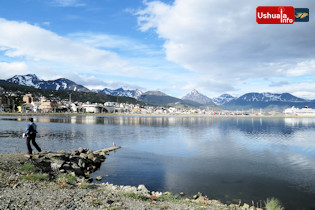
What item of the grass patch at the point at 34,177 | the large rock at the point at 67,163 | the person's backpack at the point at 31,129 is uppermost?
the person's backpack at the point at 31,129

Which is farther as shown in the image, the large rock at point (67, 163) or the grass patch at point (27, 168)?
the large rock at point (67, 163)

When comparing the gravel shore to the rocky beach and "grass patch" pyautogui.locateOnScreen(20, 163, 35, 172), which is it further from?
"grass patch" pyautogui.locateOnScreen(20, 163, 35, 172)

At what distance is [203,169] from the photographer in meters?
29.2

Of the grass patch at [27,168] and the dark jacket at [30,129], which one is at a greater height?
the dark jacket at [30,129]

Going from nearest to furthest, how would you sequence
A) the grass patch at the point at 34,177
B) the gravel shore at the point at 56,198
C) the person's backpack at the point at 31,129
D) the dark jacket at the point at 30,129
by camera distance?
1. the gravel shore at the point at 56,198
2. the grass patch at the point at 34,177
3. the dark jacket at the point at 30,129
4. the person's backpack at the point at 31,129

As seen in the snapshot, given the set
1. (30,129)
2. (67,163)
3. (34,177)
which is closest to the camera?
(34,177)

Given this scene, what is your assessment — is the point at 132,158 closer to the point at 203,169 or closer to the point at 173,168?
the point at 173,168

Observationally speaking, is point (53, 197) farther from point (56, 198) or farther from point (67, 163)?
point (67, 163)

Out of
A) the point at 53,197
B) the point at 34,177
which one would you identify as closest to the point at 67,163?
the point at 34,177

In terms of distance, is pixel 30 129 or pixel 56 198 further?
pixel 30 129

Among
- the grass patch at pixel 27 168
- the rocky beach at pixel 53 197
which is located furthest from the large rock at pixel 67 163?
the rocky beach at pixel 53 197

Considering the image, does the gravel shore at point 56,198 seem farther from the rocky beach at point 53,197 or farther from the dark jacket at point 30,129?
the dark jacket at point 30,129

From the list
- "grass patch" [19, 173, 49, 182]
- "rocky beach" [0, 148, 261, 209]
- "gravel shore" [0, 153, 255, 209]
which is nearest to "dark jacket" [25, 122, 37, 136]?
"rocky beach" [0, 148, 261, 209]

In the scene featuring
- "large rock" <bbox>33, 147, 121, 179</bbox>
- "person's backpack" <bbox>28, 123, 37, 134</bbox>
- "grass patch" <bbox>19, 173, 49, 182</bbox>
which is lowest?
"large rock" <bbox>33, 147, 121, 179</bbox>
